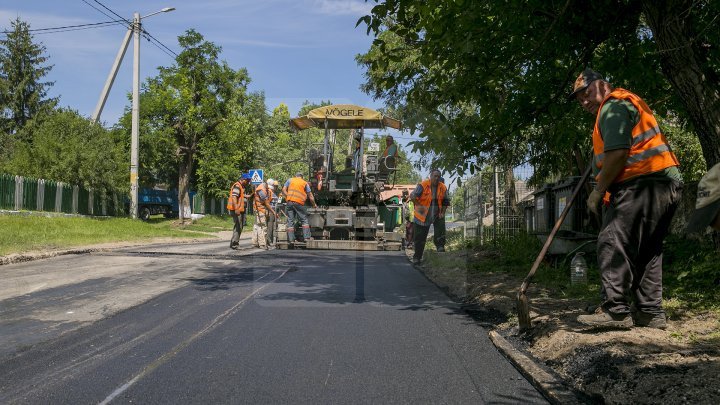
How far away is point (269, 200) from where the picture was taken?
1648 centimetres

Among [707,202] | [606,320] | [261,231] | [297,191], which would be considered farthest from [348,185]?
[707,202]

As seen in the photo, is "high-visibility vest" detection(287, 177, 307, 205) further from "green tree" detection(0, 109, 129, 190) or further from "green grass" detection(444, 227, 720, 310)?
"green tree" detection(0, 109, 129, 190)

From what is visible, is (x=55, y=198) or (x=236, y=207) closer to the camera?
(x=236, y=207)

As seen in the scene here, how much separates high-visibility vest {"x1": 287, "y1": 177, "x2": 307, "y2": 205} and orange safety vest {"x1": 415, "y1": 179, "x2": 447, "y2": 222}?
377cm

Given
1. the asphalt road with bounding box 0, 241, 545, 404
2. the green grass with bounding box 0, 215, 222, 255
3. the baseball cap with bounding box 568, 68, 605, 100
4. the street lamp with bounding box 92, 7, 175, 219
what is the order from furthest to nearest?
the street lamp with bounding box 92, 7, 175, 219, the green grass with bounding box 0, 215, 222, 255, the baseball cap with bounding box 568, 68, 605, 100, the asphalt road with bounding box 0, 241, 545, 404

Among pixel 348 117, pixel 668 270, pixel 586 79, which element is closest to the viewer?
pixel 586 79

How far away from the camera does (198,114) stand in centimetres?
3891

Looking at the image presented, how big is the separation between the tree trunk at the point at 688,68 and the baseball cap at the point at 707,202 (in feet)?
10.6

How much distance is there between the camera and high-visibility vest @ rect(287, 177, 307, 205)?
15239 millimetres

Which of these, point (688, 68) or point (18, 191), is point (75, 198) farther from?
point (688, 68)

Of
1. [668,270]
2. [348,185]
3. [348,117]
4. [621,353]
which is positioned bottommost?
[621,353]

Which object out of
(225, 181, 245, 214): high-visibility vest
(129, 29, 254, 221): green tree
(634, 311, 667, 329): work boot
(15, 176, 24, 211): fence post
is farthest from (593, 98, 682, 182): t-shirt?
(129, 29, 254, 221): green tree

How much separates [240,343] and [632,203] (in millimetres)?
2960

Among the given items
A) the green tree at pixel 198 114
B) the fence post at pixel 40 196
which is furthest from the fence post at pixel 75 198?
the green tree at pixel 198 114
